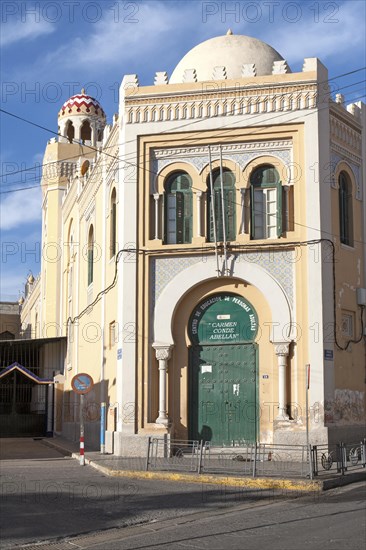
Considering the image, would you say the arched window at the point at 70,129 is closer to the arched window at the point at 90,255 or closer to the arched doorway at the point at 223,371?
the arched window at the point at 90,255

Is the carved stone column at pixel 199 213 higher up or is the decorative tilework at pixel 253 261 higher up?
the carved stone column at pixel 199 213

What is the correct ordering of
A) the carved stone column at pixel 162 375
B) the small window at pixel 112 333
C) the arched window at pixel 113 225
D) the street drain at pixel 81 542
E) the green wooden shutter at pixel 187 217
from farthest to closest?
1. the arched window at pixel 113 225
2. the small window at pixel 112 333
3. the green wooden shutter at pixel 187 217
4. the carved stone column at pixel 162 375
5. the street drain at pixel 81 542

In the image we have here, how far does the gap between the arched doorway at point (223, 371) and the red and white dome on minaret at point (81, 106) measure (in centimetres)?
2007

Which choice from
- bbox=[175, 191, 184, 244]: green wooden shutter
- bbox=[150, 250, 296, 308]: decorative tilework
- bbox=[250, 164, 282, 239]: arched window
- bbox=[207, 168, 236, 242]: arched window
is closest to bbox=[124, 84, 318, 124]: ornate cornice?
bbox=[250, 164, 282, 239]: arched window

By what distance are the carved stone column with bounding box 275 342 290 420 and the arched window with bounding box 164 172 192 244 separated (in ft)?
13.2

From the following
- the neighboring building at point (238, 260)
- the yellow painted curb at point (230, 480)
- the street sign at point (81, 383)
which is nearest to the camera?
the yellow painted curb at point (230, 480)

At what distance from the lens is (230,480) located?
16.5 m

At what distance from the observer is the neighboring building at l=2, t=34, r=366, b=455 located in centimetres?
2109

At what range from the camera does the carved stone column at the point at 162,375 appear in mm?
21359

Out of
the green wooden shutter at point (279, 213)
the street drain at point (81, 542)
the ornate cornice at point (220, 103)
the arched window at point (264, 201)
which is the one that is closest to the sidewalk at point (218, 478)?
the street drain at point (81, 542)

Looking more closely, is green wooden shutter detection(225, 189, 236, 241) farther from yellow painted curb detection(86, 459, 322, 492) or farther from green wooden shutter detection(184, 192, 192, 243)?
yellow painted curb detection(86, 459, 322, 492)

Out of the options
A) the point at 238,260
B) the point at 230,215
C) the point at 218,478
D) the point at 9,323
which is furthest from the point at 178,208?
the point at 9,323

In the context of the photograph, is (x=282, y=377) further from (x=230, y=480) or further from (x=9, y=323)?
(x=9, y=323)

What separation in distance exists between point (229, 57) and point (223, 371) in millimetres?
9608
